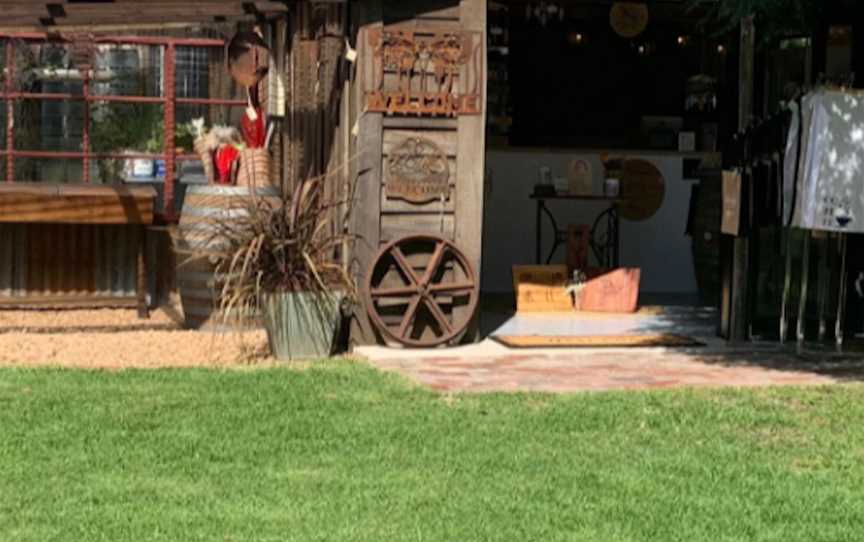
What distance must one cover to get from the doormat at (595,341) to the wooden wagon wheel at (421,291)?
456 millimetres

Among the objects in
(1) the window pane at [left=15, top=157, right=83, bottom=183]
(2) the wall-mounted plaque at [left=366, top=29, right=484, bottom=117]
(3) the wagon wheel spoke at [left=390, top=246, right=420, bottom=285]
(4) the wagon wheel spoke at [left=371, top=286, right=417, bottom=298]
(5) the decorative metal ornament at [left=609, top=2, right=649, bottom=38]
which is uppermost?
(5) the decorative metal ornament at [left=609, top=2, right=649, bottom=38]

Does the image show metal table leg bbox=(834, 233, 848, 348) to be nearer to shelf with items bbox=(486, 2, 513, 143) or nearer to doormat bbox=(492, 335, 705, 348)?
doormat bbox=(492, 335, 705, 348)

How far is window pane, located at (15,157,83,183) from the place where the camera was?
11.1 m

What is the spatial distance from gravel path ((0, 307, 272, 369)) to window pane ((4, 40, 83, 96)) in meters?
1.88

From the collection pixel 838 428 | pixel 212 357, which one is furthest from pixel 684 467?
pixel 212 357

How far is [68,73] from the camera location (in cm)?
1112

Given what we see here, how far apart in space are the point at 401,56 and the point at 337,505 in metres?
4.67

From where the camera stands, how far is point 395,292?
8969 millimetres

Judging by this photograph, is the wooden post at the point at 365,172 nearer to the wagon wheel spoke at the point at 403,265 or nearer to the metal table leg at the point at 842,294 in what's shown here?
Result: the wagon wheel spoke at the point at 403,265

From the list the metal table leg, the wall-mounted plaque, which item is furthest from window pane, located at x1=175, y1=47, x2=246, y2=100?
the metal table leg

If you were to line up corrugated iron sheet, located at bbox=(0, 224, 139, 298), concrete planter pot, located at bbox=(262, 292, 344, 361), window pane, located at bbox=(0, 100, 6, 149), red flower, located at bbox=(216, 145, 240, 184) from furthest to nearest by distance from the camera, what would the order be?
window pane, located at bbox=(0, 100, 6, 149) < corrugated iron sheet, located at bbox=(0, 224, 139, 298) < red flower, located at bbox=(216, 145, 240, 184) < concrete planter pot, located at bbox=(262, 292, 344, 361)

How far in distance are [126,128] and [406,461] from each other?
21.5ft

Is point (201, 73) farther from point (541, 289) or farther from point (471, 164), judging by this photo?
point (541, 289)

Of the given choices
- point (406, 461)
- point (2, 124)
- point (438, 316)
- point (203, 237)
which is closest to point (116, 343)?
point (203, 237)
